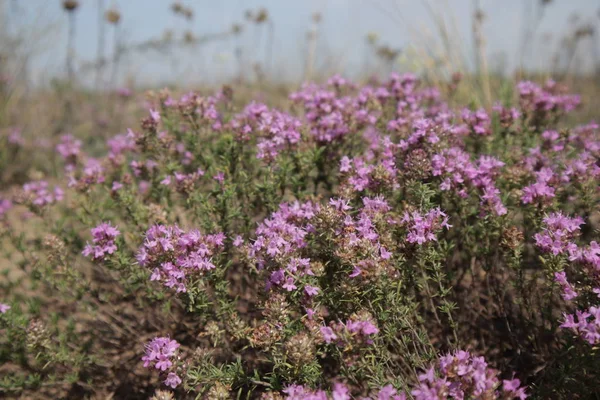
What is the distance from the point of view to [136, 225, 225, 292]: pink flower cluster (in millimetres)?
2576

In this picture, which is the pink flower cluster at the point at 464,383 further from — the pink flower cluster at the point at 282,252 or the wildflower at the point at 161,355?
the wildflower at the point at 161,355

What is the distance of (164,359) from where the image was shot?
2.41 m

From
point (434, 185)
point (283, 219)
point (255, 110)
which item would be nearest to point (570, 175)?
point (434, 185)

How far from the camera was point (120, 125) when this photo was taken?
996 cm

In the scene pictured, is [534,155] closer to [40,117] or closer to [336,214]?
[336,214]

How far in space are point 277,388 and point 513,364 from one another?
164 centimetres

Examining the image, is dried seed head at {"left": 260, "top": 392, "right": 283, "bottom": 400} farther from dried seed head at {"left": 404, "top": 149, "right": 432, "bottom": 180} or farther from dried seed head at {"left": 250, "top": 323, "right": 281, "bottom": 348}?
dried seed head at {"left": 404, "top": 149, "right": 432, "bottom": 180}

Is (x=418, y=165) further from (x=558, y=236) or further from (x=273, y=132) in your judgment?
(x=273, y=132)

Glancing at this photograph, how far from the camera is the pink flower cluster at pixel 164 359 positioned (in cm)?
238

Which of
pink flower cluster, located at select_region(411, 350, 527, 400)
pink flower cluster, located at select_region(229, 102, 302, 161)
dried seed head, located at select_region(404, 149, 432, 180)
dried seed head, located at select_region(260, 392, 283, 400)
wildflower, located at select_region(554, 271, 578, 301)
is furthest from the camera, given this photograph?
pink flower cluster, located at select_region(229, 102, 302, 161)

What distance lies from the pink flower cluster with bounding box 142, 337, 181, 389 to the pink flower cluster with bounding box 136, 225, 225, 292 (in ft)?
0.96

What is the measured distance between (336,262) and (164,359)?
3.51 feet

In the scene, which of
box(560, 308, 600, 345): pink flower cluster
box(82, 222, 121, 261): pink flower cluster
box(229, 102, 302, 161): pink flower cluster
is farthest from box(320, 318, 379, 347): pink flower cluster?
box(82, 222, 121, 261): pink flower cluster

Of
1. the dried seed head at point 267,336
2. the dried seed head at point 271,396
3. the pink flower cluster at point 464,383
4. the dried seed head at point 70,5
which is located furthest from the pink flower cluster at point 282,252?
the dried seed head at point 70,5
